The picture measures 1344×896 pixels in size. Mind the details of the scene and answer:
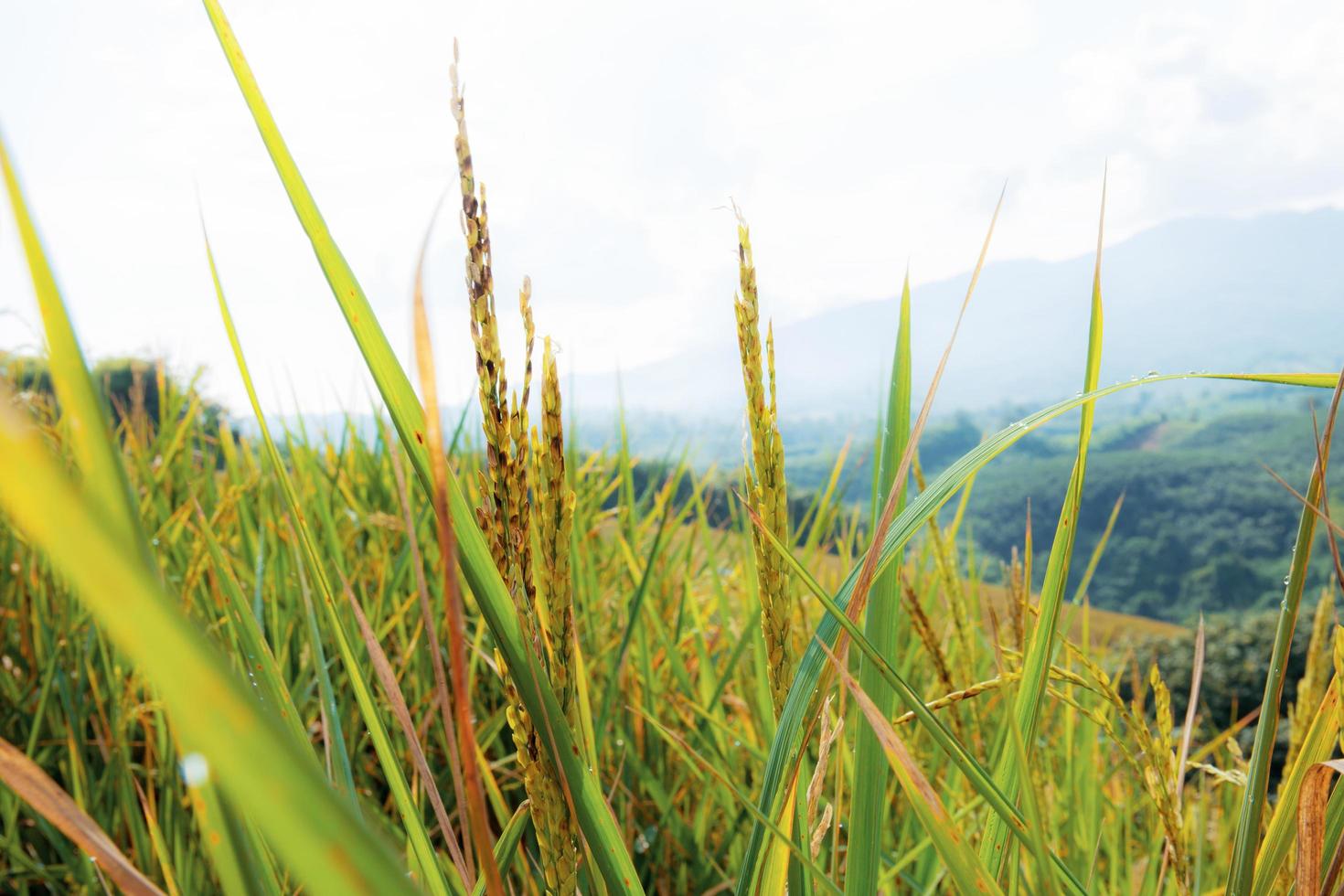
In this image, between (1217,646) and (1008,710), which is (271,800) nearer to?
(1008,710)

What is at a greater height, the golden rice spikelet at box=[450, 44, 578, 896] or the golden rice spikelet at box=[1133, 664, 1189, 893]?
the golden rice spikelet at box=[450, 44, 578, 896]

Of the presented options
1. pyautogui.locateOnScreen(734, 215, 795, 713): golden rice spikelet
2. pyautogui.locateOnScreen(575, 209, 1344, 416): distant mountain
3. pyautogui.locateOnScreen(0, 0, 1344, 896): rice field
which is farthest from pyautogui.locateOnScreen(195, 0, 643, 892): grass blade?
pyautogui.locateOnScreen(575, 209, 1344, 416): distant mountain

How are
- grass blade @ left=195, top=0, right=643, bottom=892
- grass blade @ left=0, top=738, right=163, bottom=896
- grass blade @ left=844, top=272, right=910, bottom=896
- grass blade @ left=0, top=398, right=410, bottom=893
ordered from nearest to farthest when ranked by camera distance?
grass blade @ left=0, top=398, right=410, bottom=893 → grass blade @ left=0, top=738, right=163, bottom=896 → grass blade @ left=195, top=0, right=643, bottom=892 → grass blade @ left=844, top=272, right=910, bottom=896

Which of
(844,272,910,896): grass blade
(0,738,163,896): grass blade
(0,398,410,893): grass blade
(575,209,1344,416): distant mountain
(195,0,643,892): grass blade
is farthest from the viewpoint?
(575,209,1344,416): distant mountain

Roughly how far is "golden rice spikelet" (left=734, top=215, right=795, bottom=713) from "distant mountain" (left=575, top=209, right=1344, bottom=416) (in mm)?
85920

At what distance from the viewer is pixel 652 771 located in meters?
1.54

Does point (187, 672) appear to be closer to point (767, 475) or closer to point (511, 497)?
point (511, 497)

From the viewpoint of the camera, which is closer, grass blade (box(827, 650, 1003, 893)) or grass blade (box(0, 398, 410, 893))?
grass blade (box(0, 398, 410, 893))

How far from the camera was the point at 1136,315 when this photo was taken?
396ft

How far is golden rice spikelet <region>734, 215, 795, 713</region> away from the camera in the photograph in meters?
0.52

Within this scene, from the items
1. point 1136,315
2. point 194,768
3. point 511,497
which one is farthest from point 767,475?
point 1136,315

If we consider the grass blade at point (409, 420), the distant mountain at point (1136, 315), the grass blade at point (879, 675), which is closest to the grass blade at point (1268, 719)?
the grass blade at point (879, 675)

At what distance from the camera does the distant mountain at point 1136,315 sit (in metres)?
97.6

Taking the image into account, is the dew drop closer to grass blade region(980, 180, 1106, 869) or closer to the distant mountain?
grass blade region(980, 180, 1106, 869)
